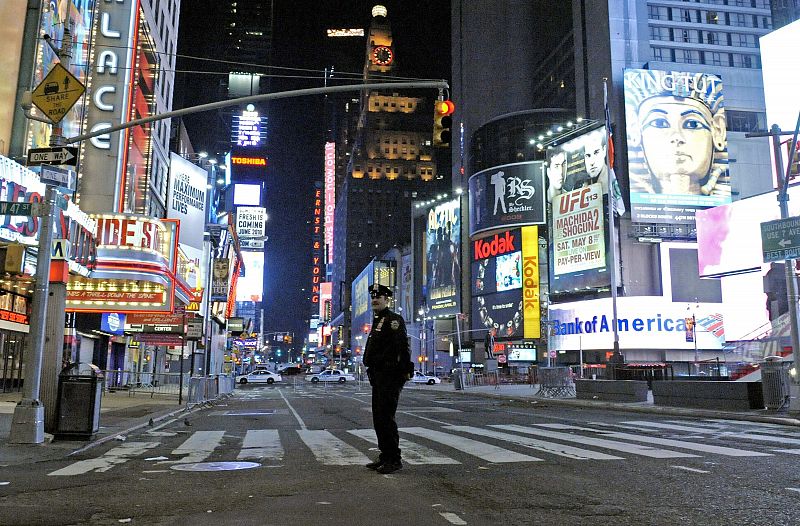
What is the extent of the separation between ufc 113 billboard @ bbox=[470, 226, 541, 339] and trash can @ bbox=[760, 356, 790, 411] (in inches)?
2347

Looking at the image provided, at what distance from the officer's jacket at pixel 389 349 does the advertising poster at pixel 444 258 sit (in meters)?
87.2

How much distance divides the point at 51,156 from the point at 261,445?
20.6ft

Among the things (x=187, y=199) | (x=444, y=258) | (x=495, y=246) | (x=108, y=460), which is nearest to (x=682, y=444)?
(x=108, y=460)

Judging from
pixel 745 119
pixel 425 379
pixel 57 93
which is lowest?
pixel 425 379

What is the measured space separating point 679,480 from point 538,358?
75.4 m

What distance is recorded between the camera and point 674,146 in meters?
57.5

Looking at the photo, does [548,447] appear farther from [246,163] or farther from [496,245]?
[246,163]

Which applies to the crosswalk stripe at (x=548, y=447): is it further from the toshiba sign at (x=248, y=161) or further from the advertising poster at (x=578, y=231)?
the toshiba sign at (x=248, y=161)

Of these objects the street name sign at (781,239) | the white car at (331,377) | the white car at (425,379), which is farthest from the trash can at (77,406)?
the white car at (331,377)

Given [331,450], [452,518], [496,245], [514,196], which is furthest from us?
[496,245]

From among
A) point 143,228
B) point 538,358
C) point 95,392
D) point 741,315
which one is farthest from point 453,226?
point 95,392

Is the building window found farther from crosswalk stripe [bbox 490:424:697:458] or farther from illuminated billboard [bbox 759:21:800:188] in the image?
crosswalk stripe [bbox 490:424:697:458]

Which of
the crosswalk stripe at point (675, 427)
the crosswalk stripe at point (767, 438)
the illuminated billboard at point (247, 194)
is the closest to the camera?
the crosswalk stripe at point (767, 438)

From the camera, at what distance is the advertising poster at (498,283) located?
80.8 meters
